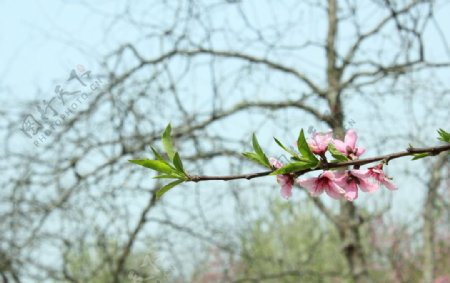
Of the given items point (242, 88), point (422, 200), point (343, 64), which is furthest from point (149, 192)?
point (422, 200)

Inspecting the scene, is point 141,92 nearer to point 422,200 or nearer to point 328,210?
point 328,210

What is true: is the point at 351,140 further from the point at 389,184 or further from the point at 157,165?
the point at 157,165

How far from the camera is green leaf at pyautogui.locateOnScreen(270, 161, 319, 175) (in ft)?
3.15

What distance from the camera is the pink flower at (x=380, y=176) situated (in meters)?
1.08

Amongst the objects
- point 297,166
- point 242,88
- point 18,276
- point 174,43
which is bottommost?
point 18,276

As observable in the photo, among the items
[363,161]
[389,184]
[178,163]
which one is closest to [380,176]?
[389,184]

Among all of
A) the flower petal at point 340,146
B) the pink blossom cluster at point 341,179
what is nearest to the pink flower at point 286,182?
the pink blossom cluster at point 341,179

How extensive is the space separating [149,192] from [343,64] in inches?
56.6

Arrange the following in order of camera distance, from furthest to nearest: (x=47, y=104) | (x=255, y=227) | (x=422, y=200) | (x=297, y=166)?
(x=255, y=227)
(x=422, y=200)
(x=47, y=104)
(x=297, y=166)

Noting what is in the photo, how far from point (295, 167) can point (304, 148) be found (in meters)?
0.04

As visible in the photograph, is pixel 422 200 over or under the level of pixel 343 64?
under

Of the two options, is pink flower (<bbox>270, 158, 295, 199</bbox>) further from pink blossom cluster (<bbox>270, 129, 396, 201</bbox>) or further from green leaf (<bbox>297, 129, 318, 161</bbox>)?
green leaf (<bbox>297, 129, 318, 161</bbox>)

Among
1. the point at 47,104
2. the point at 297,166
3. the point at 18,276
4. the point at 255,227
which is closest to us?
the point at 297,166

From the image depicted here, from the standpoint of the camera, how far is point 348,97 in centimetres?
368
